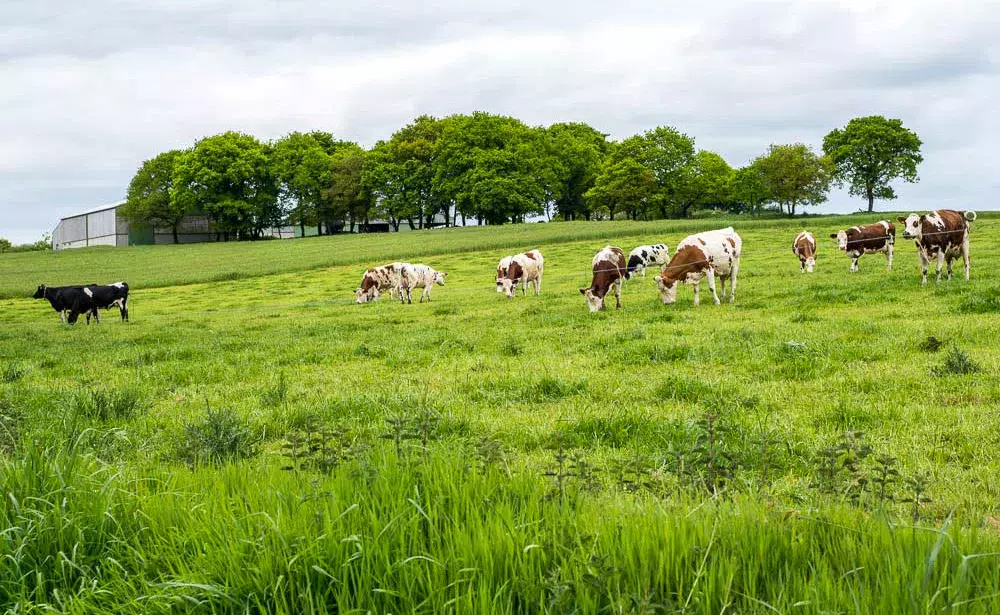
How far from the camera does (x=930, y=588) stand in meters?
2.35

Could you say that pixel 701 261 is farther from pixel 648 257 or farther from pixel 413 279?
pixel 413 279

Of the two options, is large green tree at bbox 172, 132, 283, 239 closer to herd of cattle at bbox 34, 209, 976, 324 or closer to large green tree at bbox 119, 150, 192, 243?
large green tree at bbox 119, 150, 192, 243

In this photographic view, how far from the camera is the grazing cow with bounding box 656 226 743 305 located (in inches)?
739

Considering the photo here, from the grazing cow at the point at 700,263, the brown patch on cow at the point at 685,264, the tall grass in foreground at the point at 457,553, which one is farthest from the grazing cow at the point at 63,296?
the tall grass in foreground at the point at 457,553

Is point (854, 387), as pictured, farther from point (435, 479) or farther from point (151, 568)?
point (151, 568)

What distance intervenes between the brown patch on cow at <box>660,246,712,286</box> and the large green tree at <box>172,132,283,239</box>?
285 ft

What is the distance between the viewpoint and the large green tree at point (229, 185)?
95.8 m

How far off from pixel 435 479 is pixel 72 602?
1510 millimetres

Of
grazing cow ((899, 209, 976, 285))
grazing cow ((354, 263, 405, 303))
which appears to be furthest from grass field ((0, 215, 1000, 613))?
grazing cow ((354, 263, 405, 303))

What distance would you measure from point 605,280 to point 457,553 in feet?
58.2

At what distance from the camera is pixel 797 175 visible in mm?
88750

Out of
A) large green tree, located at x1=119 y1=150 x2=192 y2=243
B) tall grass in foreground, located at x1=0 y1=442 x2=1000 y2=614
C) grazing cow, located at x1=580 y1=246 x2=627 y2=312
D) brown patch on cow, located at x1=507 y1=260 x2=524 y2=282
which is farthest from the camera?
large green tree, located at x1=119 y1=150 x2=192 y2=243

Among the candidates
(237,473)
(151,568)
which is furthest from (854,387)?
(151,568)

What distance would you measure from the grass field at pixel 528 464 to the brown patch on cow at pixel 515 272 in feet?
33.4
